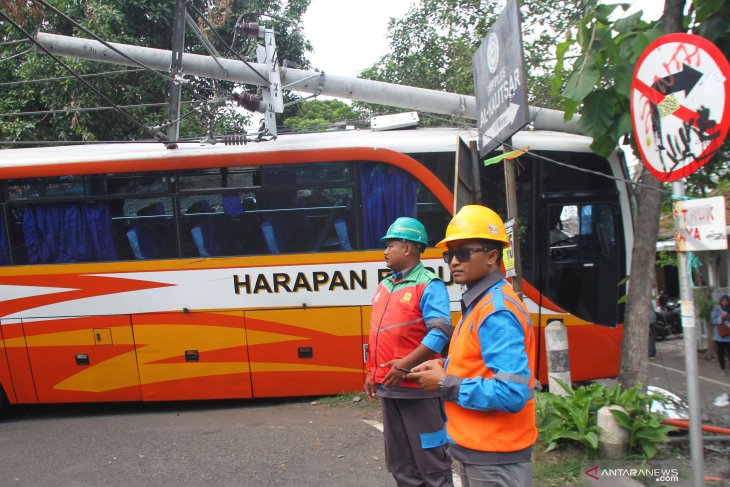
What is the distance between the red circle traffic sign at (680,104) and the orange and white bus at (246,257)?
3.73 metres

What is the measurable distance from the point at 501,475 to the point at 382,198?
466 centimetres

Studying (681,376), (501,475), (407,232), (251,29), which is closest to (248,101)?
(251,29)

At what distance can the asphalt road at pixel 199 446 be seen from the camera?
4.75 metres

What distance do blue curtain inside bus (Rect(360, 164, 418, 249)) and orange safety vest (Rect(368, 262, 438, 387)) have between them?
10.5 feet

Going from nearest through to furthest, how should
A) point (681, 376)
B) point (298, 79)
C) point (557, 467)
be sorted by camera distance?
point (557, 467), point (298, 79), point (681, 376)

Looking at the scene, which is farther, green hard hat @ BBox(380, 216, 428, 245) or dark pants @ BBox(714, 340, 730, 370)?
dark pants @ BBox(714, 340, 730, 370)

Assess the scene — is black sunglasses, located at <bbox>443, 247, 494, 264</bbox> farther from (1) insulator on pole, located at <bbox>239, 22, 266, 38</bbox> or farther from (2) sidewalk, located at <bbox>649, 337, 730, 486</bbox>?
(1) insulator on pole, located at <bbox>239, 22, 266, 38</bbox>

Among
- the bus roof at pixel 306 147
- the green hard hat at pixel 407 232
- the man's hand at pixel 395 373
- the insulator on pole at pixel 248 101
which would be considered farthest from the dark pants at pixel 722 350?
the man's hand at pixel 395 373

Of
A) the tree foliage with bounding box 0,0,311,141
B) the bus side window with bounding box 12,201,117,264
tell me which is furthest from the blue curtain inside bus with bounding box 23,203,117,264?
the tree foliage with bounding box 0,0,311,141

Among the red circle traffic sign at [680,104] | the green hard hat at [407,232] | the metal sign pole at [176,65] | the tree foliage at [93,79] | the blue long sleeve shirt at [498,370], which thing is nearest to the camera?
the blue long sleeve shirt at [498,370]

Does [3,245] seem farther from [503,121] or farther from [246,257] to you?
[503,121]

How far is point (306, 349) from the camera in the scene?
6871mm

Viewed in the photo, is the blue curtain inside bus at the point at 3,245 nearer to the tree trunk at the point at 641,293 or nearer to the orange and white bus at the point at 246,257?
the orange and white bus at the point at 246,257

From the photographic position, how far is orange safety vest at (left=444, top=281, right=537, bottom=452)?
2359 mm
